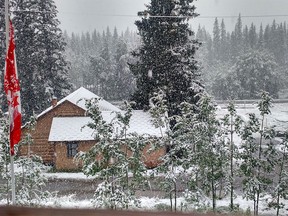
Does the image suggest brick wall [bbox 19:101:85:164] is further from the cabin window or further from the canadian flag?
the canadian flag

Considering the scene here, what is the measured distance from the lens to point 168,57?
2570 centimetres

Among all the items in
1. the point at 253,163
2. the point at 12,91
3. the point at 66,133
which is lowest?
the point at 66,133

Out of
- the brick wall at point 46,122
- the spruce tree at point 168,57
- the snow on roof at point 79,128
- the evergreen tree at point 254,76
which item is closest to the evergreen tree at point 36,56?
the brick wall at point 46,122

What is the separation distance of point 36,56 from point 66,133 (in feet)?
35.5

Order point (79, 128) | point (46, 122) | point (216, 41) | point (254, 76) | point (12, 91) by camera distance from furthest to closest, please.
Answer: point (216, 41), point (254, 76), point (46, 122), point (79, 128), point (12, 91)

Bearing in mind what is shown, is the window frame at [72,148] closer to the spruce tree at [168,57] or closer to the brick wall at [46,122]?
the brick wall at [46,122]

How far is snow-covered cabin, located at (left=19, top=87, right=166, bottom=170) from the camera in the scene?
23.1 metres

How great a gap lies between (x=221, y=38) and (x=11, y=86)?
138 m

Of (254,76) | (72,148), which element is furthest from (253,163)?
(254,76)

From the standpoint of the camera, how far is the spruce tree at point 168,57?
84.6ft

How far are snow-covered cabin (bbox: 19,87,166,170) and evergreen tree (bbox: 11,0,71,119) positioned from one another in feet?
21.2

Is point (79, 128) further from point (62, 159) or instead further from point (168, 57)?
point (168, 57)

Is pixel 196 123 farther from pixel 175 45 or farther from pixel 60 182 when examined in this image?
pixel 175 45

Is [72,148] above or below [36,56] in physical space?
below
